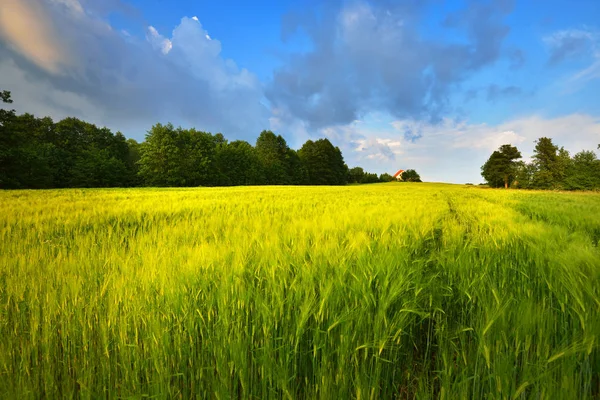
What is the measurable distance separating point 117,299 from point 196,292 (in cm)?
48

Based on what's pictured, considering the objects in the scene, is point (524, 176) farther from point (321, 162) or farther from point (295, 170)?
point (295, 170)

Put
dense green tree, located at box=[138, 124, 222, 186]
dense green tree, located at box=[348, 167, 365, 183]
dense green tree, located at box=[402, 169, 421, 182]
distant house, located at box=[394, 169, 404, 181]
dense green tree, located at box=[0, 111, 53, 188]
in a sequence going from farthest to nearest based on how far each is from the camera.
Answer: distant house, located at box=[394, 169, 404, 181] < dense green tree, located at box=[402, 169, 421, 182] < dense green tree, located at box=[348, 167, 365, 183] < dense green tree, located at box=[138, 124, 222, 186] < dense green tree, located at box=[0, 111, 53, 188]

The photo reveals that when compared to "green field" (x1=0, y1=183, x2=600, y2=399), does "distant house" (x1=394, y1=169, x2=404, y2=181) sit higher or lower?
higher

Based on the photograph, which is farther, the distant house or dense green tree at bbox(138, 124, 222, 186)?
the distant house

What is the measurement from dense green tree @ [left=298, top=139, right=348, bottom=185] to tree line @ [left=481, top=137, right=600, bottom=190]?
38.4m

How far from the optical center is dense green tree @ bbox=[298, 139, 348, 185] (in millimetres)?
68312

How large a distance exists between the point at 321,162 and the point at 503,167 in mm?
43933

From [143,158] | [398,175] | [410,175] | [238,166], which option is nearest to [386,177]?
[398,175]

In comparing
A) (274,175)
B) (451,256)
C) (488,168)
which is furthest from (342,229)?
(488,168)

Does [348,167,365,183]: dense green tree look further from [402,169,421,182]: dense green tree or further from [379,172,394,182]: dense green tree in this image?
[402,169,421,182]: dense green tree

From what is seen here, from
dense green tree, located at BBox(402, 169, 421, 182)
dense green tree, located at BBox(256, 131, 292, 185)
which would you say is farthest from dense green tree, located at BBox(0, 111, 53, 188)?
dense green tree, located at BBox(402, 169, 421, 182)

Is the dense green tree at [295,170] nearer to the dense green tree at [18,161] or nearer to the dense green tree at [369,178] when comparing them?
the dense green tree at [369,178]

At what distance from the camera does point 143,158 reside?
45.9 metres

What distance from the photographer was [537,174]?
1978 inches
